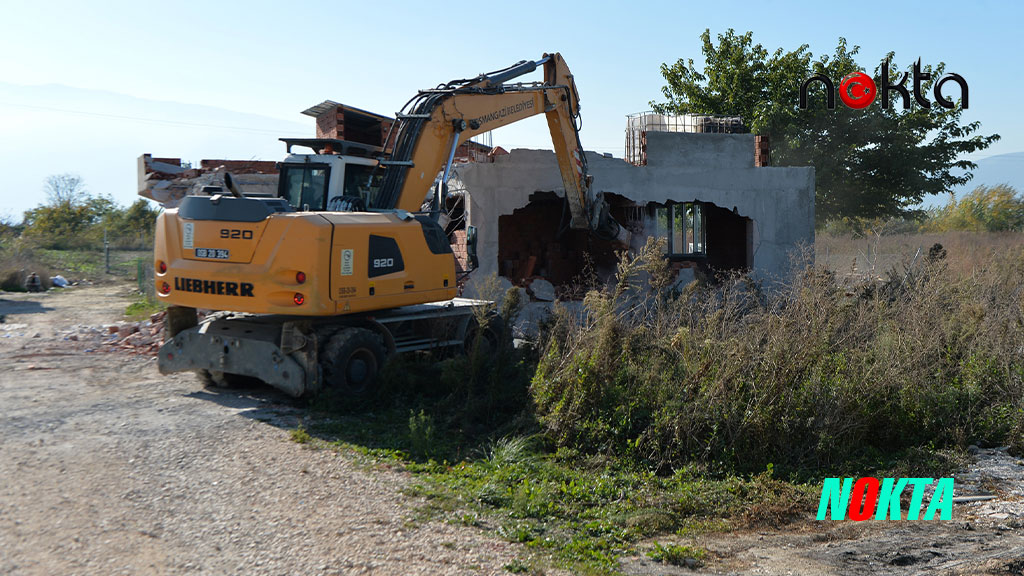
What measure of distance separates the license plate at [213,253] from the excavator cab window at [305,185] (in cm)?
132

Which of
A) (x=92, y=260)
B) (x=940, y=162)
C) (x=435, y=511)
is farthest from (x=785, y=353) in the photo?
(x=92, y=260)

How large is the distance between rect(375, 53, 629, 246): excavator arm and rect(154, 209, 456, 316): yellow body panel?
1217 mm

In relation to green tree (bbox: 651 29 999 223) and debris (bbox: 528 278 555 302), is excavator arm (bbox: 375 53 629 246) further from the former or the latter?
green tree (bbox: 651 29 999 223)

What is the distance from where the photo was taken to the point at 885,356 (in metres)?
7.57

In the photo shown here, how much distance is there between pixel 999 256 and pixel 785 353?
486 inches

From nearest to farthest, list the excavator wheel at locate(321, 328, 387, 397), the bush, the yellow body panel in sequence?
the bush < the yellow body panel < the excavator wheel at locate(321, 328, 387, 397)

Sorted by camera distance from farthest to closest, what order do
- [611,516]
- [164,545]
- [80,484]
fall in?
[80,484] < [611,516] < [164,545]

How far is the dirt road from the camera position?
15.7 ft

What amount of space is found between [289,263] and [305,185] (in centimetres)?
180

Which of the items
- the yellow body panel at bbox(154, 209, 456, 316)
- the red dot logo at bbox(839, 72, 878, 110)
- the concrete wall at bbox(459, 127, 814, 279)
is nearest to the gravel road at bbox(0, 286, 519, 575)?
the yellow body panel at bbox(154, 209, 456, 316)

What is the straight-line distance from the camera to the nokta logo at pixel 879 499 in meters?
5.85

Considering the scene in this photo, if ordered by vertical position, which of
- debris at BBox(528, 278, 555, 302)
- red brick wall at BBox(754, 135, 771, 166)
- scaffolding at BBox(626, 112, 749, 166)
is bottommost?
debris at BBox(528, 278, 555, 302)

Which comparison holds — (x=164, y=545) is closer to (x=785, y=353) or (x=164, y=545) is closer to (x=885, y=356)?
(x=785, y=353)

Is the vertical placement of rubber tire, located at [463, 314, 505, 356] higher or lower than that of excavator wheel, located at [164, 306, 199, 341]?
lower
